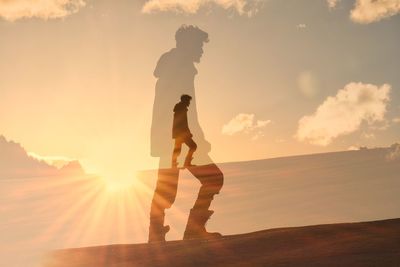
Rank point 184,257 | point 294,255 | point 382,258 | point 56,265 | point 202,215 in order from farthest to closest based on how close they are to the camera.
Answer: point 202,215
point 56,265
point 184,257
point 294,255
point 382,258

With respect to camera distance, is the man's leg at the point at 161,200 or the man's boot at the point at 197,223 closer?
the man's boot at the point at 197,223

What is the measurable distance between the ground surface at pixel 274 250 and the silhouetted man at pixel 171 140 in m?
1.81

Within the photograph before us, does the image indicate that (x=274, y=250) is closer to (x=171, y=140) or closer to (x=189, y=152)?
(x=189, y=152)

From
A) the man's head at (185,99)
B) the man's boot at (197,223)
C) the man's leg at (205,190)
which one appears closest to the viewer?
the man's boot at (197,223)

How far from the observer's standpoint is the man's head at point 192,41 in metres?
12.1

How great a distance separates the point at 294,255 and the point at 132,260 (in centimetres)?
253

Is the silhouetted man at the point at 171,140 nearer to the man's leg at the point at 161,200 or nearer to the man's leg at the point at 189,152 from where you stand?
the man's leg at the point at 161,200

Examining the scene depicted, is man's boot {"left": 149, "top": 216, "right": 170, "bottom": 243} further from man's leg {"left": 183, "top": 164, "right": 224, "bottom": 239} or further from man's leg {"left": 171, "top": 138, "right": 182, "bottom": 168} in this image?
man's leg {"left": 171, "top": 138, "right": 182, "bottom": 168}

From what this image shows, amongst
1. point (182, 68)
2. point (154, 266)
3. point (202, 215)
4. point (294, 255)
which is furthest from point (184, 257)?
point (182, 68)

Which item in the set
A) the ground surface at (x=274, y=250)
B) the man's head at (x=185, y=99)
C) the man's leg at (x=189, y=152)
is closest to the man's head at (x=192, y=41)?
the man's head at (x=185, y=99)

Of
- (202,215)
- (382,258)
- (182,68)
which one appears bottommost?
(382,258)

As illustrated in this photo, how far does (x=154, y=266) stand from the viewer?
8383 mm

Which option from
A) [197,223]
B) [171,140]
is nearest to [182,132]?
[171,140]

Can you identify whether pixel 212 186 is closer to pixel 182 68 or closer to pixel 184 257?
pixel 182 68
